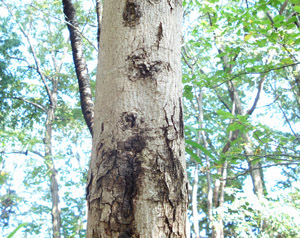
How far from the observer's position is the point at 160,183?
73 centimetres

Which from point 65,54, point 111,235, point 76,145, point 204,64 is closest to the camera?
point 111,235

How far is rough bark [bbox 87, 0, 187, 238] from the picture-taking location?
0.71 meters

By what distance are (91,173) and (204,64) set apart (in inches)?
330

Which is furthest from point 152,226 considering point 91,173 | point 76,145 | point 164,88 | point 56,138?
point 56,138

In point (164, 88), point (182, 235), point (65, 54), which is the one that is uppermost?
point (65, 54)

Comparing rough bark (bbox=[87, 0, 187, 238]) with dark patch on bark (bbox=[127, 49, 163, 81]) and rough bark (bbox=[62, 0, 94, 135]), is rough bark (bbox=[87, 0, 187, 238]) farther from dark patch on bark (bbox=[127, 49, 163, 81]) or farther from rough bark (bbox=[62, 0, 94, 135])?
rough bark (bbox=[62, 0, 94, 135])

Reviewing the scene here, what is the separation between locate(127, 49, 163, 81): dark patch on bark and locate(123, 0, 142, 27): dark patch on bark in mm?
102

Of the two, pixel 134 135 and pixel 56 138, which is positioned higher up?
pixel 56 138

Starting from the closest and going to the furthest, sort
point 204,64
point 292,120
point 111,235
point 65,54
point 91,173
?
point 111,235 < point 91,173 < point 204,64 < point 292,120 < point 65,54

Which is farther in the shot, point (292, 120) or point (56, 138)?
point (56, 138)

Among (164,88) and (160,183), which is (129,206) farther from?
(164,88)

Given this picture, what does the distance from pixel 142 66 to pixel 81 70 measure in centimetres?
162

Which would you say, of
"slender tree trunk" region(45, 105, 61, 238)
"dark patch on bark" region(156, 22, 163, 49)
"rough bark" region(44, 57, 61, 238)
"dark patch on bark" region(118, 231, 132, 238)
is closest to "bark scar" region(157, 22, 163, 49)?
"dark patch on bark" region(156, 22, 163, 49)

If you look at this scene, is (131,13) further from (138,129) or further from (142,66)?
(138,129)
